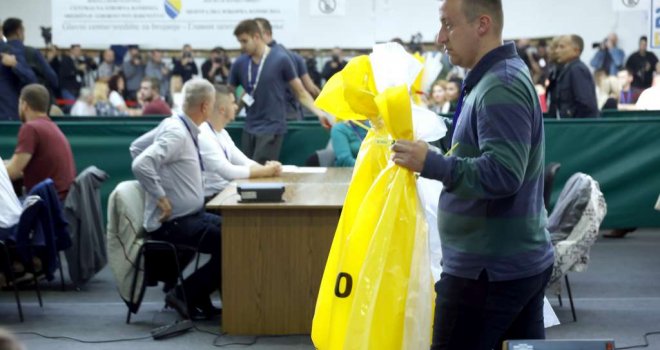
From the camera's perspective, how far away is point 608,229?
8039mm

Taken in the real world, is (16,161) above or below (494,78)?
below

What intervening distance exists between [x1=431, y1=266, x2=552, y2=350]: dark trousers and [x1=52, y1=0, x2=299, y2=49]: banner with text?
7273mm

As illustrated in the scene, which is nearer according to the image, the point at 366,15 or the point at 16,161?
the point at 16,161

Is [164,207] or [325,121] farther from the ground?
[325,121]

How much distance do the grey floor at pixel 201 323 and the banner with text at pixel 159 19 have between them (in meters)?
3.49

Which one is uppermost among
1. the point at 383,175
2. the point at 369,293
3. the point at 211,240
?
the point at 383,175

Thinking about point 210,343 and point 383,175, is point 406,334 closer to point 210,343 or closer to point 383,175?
point 383,175

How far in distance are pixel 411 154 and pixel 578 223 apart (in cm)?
331

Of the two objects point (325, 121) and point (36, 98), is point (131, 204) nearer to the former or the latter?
point (36, 98)

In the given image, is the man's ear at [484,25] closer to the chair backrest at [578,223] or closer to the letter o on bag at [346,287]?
the letter o on bag at [346,287]

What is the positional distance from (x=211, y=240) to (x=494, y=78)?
3.28 m

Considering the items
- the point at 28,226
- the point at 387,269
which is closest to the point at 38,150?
the point at 28,226

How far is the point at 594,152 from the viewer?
25.5 feet

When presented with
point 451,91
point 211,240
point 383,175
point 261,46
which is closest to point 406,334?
point 383,175
